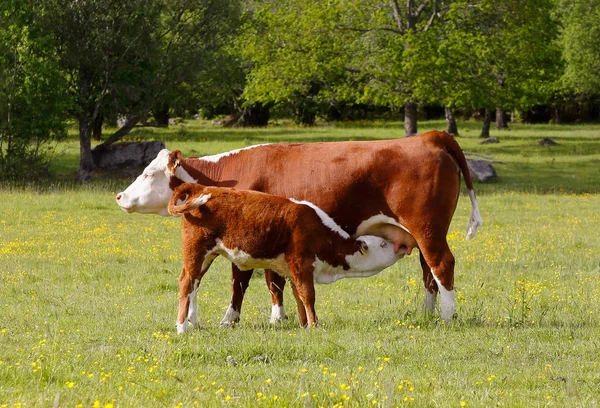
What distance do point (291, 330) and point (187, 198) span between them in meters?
1.80

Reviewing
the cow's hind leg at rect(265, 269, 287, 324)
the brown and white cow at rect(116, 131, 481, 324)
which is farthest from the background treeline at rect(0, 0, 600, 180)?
the cow's hind leg at rect(265, 269, 287, 324)

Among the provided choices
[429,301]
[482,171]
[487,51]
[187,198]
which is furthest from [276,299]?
[487,51]

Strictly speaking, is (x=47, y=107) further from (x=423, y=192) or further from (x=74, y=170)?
(x=423, y=192)

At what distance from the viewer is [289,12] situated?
3762 centimetres

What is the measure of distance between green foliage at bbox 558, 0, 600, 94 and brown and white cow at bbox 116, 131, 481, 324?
5238cm

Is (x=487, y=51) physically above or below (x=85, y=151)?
above

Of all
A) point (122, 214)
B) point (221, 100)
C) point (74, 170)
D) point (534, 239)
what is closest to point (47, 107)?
point (74, 170)

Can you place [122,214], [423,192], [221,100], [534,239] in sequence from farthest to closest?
[221,100], [122,214], [534,239], [423,192]

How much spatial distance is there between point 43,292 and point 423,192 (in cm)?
556

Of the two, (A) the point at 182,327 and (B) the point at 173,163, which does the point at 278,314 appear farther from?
(B) the point at 173,163

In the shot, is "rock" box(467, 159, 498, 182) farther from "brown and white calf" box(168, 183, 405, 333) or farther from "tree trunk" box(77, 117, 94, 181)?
"brown and white calf" box(168, 183, 405, 333)

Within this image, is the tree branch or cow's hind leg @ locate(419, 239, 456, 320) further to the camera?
the tree branch

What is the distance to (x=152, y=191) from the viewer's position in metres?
11.2

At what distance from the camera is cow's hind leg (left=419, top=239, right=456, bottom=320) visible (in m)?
10.6
